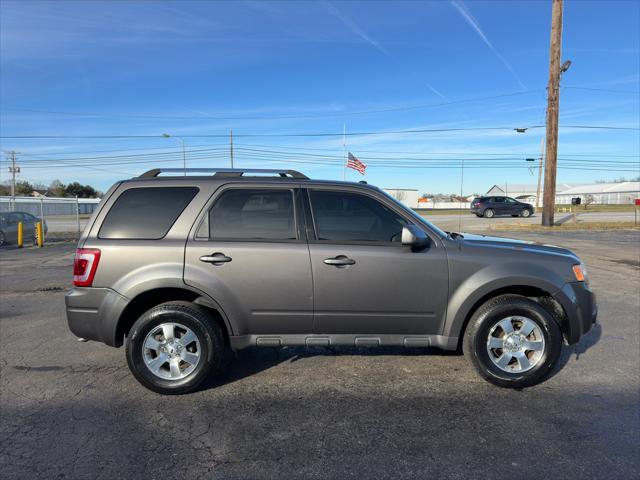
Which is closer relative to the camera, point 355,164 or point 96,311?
point 96,311

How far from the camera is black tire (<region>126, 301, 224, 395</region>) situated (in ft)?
11.6

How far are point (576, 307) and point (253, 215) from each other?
3.04 metres

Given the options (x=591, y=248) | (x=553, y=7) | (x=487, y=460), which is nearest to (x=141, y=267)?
(x=487, y=460)

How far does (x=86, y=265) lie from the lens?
11.8 feet

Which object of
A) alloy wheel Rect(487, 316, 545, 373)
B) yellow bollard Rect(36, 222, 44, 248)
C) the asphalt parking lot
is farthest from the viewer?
yellow bollard Rect(36, 222, 44, 248)

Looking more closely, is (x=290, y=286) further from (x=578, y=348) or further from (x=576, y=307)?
(x=578, y=348)

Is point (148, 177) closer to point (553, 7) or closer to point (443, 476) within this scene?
point (443, 476)

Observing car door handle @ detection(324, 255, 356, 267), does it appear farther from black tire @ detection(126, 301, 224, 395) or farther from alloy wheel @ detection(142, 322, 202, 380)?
alloy wheel @ detection(142, 322, 202, 380)

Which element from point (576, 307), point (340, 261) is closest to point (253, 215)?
point (340, 261)

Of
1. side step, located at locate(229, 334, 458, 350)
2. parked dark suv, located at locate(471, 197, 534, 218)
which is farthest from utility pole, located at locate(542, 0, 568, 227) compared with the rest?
side step, located at locate(229, 334, 458, 350)

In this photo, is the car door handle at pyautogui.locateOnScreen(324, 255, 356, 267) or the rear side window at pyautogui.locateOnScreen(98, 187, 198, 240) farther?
the rear side window at pyautogui.locateOnScreen(98, 187, 198, 240)

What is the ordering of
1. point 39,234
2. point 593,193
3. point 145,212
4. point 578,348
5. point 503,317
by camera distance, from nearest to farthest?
point 503,317, point 145,212, point 578,348, point 39,234, point 593,193

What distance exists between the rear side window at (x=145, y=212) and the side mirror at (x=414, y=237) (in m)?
1.95

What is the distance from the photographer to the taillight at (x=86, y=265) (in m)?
3.57
